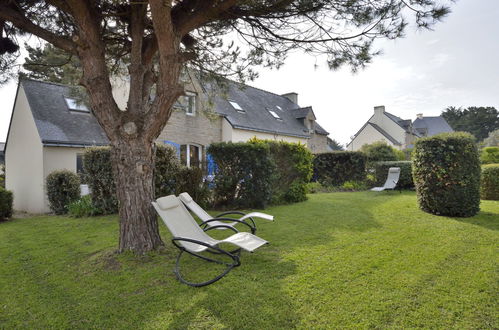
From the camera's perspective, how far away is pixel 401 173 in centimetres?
1305

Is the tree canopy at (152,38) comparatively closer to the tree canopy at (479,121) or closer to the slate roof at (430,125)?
the slate roof at (430,125)

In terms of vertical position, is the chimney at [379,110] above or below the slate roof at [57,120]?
above

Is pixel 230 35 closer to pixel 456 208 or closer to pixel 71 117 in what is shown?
pixel 456 208

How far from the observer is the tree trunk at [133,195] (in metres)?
4.49

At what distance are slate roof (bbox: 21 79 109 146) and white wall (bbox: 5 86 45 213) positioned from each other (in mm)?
324

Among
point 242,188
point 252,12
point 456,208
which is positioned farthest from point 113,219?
point 456,208

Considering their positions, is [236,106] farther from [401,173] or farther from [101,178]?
[101,178]

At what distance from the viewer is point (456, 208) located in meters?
6.83

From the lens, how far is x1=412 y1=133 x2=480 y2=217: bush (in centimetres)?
682

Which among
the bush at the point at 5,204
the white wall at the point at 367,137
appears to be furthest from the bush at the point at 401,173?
the white wall at the point at 367,137

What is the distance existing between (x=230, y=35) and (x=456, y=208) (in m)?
6.48

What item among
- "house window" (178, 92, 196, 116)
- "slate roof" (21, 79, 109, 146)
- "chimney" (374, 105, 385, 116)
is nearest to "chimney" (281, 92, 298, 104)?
"house window" (178, 92, 196, 116)

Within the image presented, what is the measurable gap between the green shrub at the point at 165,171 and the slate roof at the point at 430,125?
41.6 meters

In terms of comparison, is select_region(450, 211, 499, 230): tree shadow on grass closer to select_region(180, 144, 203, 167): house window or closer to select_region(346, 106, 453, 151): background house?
select_region(180, 144, 203, 167): house window
